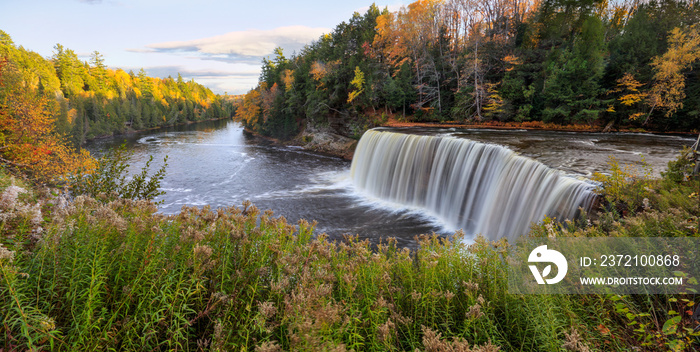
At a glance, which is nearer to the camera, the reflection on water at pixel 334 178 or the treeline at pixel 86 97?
the reflection on water at pixel 334 178

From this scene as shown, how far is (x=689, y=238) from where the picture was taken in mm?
3555

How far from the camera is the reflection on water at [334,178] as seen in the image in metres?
13.2

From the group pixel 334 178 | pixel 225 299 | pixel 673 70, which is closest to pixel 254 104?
pixel 334 178

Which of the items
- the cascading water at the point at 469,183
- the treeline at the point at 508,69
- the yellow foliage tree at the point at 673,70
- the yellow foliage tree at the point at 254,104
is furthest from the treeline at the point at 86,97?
the yellow foliage tree at the point at 673,70

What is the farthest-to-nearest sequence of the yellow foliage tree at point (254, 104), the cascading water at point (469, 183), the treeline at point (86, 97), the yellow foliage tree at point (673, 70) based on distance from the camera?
the yellow foliage tree at point (254, 104), the treeline at point (86, 97), the yellow foliage tree at point (673, 70), the cascading water at point (469, 183)

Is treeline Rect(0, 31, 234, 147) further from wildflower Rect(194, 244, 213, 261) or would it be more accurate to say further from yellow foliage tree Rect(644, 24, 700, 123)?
yellow foliage tree Rect(644, 24, 700, 123)

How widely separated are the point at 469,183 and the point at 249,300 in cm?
1299

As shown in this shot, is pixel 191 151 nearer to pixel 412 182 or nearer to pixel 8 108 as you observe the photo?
pixel 8 108

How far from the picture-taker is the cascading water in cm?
960

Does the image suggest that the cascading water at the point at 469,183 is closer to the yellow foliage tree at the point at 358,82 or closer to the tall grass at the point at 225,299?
the tall grass at the point at 225,299

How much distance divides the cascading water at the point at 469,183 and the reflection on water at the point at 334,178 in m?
1.03

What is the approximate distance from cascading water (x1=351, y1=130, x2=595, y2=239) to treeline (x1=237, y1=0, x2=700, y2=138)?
10205mm

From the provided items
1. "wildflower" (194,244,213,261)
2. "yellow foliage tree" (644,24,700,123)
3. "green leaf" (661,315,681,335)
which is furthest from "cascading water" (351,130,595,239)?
"yellow foliage tree" (644,24,700,123)

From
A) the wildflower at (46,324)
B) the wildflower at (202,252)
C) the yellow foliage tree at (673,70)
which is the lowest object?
the wildflower at (46,324)
